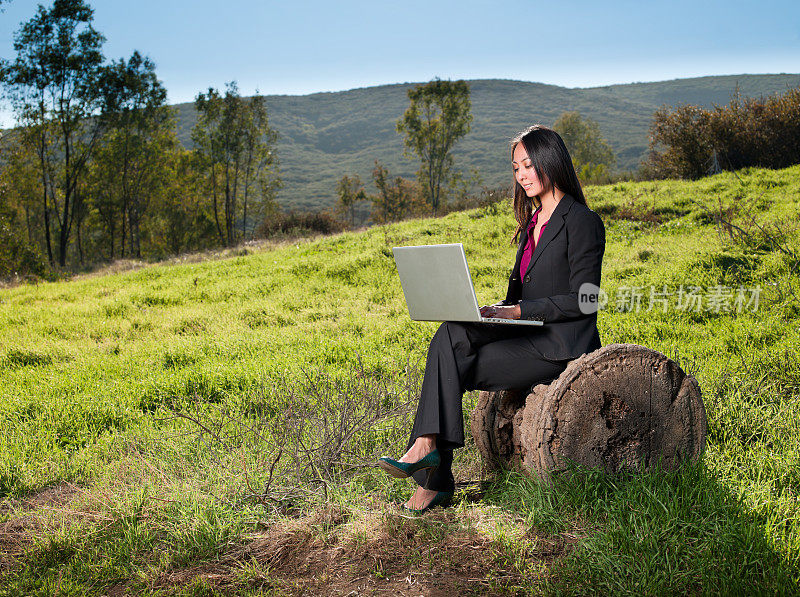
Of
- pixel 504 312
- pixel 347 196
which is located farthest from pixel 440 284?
pixel 347 196

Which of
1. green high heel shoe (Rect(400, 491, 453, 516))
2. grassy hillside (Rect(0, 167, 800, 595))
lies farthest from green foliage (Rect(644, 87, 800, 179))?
green high heel shoe (Rect(400, 491, 453, 516))

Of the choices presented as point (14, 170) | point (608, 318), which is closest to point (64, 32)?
point (14, 170)

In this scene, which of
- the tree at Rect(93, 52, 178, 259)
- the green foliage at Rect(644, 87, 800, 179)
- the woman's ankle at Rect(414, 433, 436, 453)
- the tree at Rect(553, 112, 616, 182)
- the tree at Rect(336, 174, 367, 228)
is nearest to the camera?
the woman's ankle at Rect(414, 433, 436, 453)

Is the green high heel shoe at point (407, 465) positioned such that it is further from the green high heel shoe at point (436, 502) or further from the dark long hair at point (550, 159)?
the dark long hair at point (550, 159)

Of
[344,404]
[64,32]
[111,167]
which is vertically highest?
[64,32]

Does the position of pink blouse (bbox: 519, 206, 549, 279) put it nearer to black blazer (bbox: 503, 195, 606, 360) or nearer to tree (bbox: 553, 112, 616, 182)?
black blazer (bbox: 503, 195, 606, 360)

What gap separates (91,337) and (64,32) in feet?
95.1

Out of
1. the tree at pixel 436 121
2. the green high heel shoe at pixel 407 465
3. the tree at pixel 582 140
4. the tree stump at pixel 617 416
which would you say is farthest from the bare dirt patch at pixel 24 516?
the tree at pixel 582 140

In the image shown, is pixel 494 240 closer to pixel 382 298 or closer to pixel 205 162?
pixel 382 298

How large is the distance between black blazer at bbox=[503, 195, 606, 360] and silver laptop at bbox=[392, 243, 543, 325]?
20 centimetres

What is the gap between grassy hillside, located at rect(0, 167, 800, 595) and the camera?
3.18 meters

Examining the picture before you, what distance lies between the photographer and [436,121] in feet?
204

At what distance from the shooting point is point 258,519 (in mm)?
3822

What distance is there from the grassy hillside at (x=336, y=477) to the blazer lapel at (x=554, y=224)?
1.43 meters
